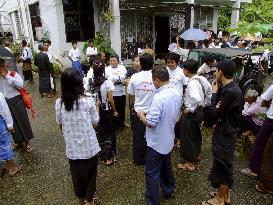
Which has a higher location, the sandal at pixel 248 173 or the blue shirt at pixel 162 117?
the blue shirt at pixel 162 117

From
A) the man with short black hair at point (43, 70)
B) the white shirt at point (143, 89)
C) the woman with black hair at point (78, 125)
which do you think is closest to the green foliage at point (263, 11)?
the white shirt at point (143, 89)

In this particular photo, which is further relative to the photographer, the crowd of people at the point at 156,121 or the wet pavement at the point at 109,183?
the wet pavement at the point at 109,183

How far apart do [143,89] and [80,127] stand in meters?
1.43

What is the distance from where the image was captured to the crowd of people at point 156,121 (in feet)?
10.9

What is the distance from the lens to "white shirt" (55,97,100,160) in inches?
129

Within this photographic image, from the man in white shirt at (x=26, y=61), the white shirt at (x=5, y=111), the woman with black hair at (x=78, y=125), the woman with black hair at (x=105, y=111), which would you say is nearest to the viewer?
the woman with black hair at (x=78, y=125)

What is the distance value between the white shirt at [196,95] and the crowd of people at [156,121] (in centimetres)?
1

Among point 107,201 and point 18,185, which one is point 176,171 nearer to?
point 107,201

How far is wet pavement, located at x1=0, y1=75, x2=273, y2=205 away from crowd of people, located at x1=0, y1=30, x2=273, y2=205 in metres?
0.16

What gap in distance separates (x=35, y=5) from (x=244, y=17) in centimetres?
1207

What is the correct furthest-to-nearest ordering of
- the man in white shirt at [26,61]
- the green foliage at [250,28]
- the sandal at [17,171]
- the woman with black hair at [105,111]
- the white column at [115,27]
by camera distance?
1. the white column at [115,27]
2. the man in white shirt at [26,61]
3. the sandal at [17,171]
4. the woman with black hair at [105,111]
5. the green foliage at [250,28]

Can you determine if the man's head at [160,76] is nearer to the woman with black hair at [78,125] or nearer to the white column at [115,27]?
the woman with black hair at [78,125]

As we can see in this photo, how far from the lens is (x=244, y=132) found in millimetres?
5812

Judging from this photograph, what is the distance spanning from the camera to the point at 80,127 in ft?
11.0
